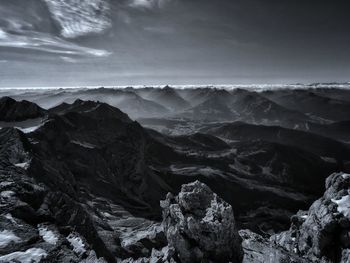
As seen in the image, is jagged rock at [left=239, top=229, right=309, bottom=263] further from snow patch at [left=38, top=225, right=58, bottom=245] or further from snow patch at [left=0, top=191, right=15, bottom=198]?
snow patch at [left=0, top=191, right=15, bottom=198]

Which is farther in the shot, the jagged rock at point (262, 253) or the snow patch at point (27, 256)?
the jagged rock at point (262, 253)

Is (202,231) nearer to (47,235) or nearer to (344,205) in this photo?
(47,235)

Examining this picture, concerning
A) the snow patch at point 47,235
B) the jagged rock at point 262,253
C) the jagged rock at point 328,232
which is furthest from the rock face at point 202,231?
the jagged rock at point 328,232

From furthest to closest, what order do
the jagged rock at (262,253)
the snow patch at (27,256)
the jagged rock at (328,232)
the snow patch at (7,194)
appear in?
the jagged rock at (328,232) < the snow patch at (7,194) < the jagged rock at (262,253) < the snow patch at (27,256)

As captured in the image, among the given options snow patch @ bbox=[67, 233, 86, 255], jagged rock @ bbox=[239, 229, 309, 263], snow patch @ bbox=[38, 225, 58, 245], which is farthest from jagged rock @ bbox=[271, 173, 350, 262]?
snow patch @ bbox=[38, 225, 58, 245]

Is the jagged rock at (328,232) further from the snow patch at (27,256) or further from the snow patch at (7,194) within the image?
the snow patch at (7,194)

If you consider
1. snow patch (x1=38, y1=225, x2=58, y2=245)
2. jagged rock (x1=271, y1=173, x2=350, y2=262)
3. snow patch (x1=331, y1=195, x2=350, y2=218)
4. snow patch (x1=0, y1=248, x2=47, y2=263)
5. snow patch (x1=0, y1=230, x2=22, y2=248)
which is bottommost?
jagged rock (x1=271, y1=173, x2=350, y2=262)

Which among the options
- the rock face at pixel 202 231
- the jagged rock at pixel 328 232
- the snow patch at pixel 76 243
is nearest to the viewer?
the snow patch at pixel 76 243

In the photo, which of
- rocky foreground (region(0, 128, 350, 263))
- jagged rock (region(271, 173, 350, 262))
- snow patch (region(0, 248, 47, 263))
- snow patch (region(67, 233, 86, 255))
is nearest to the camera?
snow patch (region(0, 248, 47, 263))
